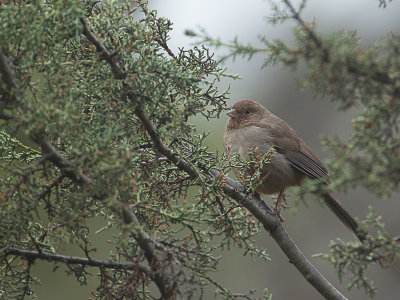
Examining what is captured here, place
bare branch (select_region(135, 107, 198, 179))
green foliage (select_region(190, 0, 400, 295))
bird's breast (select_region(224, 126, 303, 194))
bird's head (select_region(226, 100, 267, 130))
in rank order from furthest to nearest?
1. bird's head (select_region(226, 100, 267, 130))
2. bird's breast (select_region(224, 126, 303, 194))
3. bare branch (select_region(135, 107, 198, 179))
4. green foliage (select_region(190, 0, 400, 295))

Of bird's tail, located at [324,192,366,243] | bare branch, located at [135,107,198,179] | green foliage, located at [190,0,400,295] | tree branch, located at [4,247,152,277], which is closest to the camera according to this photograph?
green foliage, located at [190,0,400,295]

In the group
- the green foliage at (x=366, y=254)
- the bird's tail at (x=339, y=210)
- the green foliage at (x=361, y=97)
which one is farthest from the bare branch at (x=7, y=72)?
the bird's tail at (x=339, y=210)

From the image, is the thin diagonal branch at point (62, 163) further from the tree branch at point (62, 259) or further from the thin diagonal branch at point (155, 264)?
the tree branch at point (62, 259)

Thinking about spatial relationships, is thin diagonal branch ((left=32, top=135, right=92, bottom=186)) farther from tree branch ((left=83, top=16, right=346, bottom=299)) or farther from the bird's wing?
the bird's wing

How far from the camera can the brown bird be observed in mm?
5523

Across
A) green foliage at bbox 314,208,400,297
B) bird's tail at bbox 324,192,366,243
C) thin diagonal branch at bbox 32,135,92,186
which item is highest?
bird's tail at bbox 324,192,366,243

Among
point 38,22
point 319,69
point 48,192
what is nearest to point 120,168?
point 48,192

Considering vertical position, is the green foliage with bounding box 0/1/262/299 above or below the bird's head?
below

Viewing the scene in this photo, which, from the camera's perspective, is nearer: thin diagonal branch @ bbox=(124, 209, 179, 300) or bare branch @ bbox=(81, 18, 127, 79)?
thin diagonal branch @ bbox=(124, 209, 179, 300)

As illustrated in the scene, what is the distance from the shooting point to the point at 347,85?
2.24 meters

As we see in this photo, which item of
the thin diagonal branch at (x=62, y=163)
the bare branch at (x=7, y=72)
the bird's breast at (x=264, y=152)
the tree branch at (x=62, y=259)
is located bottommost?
the tree branch at (x=62, y=259)

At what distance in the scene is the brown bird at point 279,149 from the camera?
5523mm

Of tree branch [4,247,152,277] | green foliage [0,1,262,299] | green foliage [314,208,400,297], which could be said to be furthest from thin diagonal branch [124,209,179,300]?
green foliage [314,208,400,297]

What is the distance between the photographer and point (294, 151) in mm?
5875
